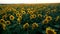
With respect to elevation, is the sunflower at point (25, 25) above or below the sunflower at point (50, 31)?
above

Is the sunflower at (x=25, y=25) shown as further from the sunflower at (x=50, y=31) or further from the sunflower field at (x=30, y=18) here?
the sunflower at (x=50, y=31)

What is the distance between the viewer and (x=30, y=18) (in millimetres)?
1360

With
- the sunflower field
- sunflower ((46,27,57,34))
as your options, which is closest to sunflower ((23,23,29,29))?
the sunflower field

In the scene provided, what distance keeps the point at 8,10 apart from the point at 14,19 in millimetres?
147

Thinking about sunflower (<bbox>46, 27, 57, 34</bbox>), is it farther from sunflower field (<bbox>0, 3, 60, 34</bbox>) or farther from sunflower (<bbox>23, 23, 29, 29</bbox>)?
sunflower (<bbox>23, 23, 29, 29</bbox>)

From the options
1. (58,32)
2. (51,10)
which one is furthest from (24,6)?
(58,32)

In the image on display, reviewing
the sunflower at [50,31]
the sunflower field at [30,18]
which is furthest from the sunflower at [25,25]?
the sunflower at [50,31]

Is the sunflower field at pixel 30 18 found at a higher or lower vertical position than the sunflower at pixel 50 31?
higher

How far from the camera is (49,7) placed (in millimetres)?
1384

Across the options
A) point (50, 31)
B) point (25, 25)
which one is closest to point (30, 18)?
point (25, 25)

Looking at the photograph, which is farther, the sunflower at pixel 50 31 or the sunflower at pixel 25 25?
the sunflower at pixel 25 25

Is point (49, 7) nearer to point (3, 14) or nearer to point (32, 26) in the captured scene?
point (32, 26)

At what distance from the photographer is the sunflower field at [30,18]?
1.27 meters

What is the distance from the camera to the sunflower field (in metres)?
1.27
